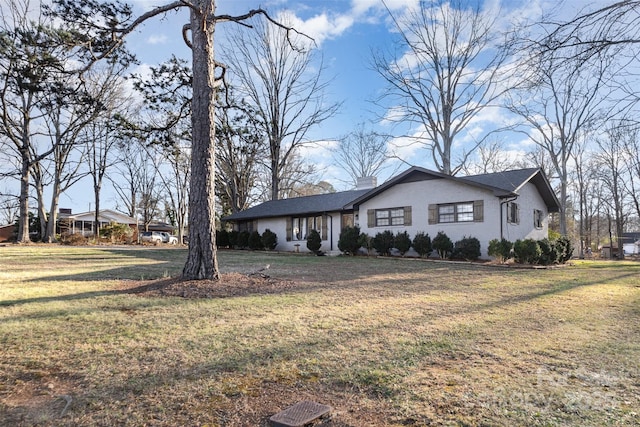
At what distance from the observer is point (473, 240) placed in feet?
46.5

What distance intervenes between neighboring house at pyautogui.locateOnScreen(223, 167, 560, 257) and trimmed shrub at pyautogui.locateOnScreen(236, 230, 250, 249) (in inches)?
139

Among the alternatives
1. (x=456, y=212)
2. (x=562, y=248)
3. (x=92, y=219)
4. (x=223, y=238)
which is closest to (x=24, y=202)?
(x=223, y=238)

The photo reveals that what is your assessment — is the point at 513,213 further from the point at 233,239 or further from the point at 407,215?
the point at 233,239

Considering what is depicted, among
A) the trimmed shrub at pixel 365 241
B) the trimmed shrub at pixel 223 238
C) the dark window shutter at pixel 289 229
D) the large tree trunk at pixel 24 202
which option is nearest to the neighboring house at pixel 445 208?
the dark window shutter at pixel 289 229

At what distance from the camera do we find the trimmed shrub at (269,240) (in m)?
21.9

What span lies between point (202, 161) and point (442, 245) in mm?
10599

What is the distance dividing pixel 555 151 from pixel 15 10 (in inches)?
1302

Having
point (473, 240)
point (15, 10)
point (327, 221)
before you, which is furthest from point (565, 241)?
point (15, 10)

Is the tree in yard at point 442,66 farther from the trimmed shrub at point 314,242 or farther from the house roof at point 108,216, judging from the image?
the house roof at point 108,216

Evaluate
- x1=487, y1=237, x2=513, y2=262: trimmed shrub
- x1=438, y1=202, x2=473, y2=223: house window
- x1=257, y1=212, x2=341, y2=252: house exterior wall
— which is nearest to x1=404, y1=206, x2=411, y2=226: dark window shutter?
x1=438, y1=202, x2=473, y2=223: house window

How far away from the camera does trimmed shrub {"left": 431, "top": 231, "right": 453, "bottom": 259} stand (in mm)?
14734

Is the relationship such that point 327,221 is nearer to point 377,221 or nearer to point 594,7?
point 377,221

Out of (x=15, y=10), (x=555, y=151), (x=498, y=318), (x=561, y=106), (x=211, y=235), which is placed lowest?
(x=498, y=318)

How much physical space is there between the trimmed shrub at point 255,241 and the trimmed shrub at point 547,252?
14437mm
